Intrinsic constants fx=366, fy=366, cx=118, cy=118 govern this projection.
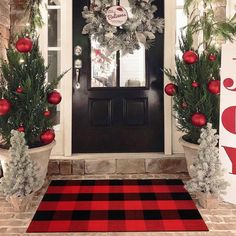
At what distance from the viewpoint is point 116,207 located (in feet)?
9.50

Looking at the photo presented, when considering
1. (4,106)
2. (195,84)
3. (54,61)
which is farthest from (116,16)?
(4,106)

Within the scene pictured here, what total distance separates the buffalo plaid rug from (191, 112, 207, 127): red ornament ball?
0.62 meters

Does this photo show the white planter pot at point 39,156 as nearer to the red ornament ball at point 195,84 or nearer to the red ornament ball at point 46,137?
the red ornament ball at point 46,137

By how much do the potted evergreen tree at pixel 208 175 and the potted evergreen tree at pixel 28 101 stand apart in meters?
1.32

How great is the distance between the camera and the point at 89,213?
2.79m

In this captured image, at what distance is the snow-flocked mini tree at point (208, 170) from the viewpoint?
2836 mm

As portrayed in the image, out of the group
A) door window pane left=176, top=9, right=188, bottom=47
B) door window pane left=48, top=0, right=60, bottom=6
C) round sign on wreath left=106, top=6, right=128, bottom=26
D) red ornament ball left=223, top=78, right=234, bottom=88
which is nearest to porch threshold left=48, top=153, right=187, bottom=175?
red ornament ball left=223, top=78, right=234, bottom=88

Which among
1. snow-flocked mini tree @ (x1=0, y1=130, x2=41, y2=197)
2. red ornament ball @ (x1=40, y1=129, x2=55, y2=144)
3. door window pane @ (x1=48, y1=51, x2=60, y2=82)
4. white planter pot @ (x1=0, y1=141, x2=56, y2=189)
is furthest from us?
door window pane @ (x1=48, y1=51, x2=60, y2=82)

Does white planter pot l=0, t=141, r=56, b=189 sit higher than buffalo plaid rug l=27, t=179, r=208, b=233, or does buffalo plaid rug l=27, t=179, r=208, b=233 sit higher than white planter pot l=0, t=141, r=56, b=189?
white planter pot l=0, t=141, r=56, b=189

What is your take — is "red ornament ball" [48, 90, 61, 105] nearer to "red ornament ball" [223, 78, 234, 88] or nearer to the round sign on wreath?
the round sign on wreath

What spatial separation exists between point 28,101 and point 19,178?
731 millimetres

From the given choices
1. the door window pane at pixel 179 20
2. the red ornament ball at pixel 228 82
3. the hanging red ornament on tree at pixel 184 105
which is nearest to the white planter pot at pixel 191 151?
the hanging red ornament on tree at pixel 184 105

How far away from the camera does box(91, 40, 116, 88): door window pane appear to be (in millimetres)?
4031

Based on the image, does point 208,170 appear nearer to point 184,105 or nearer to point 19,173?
point 184,105
